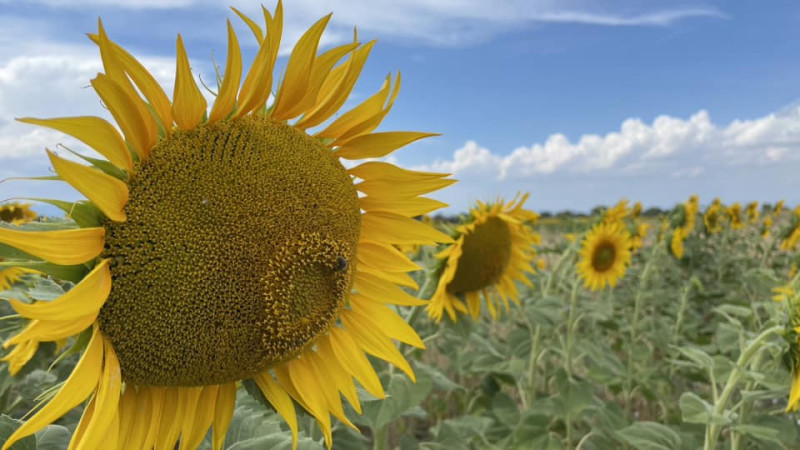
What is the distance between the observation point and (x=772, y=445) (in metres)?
3.75

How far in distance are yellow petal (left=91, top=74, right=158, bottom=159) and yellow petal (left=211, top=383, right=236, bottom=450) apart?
0.62 meters

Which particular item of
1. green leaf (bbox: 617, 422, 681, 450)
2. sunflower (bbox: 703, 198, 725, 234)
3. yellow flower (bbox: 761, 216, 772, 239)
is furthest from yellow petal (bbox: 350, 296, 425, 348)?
yellow flower (bbox: 761, 216, 772, 239)

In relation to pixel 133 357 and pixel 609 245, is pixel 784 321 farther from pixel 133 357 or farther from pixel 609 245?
pixel 609 245

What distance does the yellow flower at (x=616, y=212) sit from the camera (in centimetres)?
709

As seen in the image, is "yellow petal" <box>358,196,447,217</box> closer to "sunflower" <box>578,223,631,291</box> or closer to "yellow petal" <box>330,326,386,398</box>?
"yellow petal" <box>330,326,386,398</box>

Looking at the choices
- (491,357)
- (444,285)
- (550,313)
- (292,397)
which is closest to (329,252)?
(292,397)

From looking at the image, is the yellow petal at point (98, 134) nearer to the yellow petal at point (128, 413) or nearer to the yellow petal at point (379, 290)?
the yellow petal at point (128, 413)

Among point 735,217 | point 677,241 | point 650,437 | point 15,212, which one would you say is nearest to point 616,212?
point 677,241

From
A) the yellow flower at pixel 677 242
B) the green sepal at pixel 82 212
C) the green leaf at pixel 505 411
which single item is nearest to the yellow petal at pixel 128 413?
the green sepal at pixel 82 212

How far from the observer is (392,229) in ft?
6.05

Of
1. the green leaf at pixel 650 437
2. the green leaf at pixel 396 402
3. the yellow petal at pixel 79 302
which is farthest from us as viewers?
the green leaf at pixel 650 437

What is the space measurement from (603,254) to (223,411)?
5.74 meters

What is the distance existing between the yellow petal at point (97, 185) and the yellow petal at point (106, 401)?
28cm

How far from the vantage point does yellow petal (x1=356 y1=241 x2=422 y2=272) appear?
1833mm
